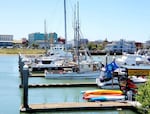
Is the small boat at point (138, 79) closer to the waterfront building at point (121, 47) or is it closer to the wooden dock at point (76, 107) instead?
the wooden dock at point (76, 107)

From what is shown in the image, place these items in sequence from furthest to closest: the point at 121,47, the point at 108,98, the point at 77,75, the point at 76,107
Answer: the point at 121,47, the point at 77,75, the point at 108,98, the point at 76,107

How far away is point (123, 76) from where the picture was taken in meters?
35.2

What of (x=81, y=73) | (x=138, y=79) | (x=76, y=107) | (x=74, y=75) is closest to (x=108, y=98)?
(x=76, y=107)

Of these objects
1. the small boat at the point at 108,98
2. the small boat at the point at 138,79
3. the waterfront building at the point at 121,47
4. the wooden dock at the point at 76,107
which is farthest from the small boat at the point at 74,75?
the waterfront building at the point at 121,47

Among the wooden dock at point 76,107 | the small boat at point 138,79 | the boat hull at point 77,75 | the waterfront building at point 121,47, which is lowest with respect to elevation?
the wooden dock at point 76,107

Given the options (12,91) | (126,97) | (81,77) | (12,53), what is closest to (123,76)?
(126,97)

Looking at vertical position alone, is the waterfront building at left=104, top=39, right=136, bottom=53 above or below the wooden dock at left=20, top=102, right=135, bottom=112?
above

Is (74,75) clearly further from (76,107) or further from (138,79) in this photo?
(76,107)

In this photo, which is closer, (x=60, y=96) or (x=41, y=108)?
(x=41, y=108)

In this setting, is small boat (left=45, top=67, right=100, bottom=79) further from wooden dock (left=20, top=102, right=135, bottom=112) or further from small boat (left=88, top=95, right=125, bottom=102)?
wooden dock (left=20, top=102, right=135, bottom=112)

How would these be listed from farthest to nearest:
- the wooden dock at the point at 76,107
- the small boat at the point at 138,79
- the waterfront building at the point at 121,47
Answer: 1. the waterfront building at the point at 121,47
2. the small boat at the point at 138,79
3. the wooden dock at the point at 76,107

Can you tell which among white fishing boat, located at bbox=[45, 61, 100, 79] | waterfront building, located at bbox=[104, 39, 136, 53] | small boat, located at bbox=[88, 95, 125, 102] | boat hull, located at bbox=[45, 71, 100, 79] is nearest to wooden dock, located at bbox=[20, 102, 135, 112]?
small boat, located at bbox=[88, 95, 125, 102]

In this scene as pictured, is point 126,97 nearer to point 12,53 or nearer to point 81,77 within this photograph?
point 81,77

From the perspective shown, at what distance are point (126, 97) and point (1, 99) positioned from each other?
40.1ft
